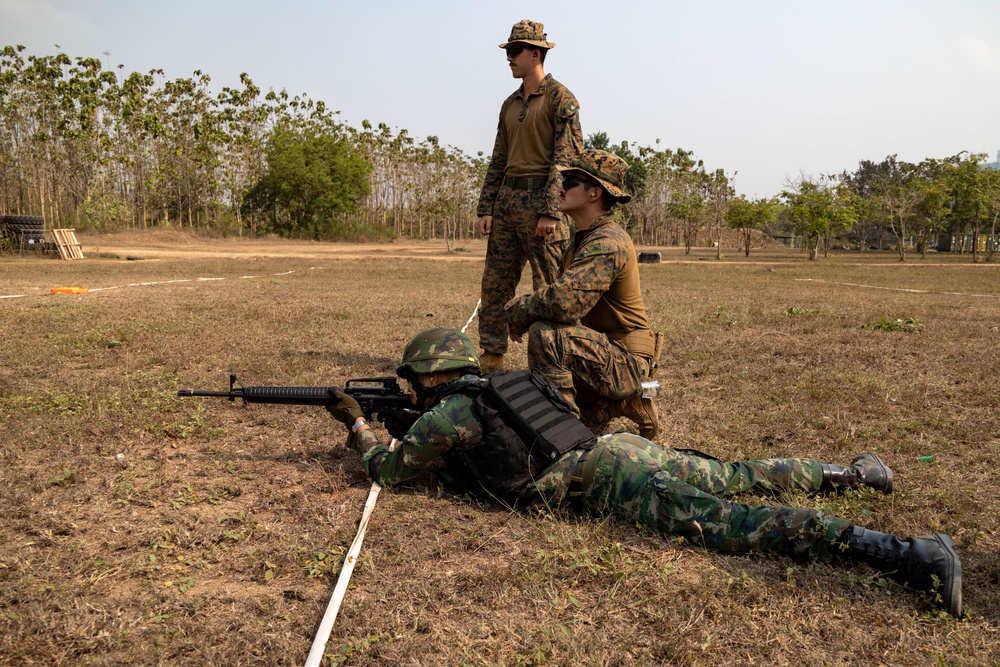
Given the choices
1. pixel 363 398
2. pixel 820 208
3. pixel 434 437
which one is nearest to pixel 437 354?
pixel 434 437

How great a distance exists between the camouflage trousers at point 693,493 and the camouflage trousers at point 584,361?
679 millimetres

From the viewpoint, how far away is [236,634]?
243 cm

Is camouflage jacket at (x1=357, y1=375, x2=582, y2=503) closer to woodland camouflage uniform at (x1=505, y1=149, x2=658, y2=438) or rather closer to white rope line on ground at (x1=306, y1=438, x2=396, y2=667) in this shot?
white rope line on ground at (x1=306, y1=438, x2=396, y2=667)

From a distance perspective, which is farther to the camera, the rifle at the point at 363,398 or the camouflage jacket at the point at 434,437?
the rifle at the point at 363,398

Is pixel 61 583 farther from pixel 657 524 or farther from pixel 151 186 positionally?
pixel 151 186

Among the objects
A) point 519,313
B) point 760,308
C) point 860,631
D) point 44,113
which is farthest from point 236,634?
point 44,113

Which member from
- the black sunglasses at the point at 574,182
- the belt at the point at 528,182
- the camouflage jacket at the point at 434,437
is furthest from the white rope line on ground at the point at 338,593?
the belt at the point at 528,182

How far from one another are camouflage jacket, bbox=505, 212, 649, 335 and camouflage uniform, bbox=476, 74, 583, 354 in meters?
0.96

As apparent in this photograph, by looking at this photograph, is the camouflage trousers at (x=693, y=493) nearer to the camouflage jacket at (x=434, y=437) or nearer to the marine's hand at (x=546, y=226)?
the camouflage jacket at (x=434, y=437)

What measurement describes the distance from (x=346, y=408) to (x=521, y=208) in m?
2.25

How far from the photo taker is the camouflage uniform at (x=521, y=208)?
17.4 feet

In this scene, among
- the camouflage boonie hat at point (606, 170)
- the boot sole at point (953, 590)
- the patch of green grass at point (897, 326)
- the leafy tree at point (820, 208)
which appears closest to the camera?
the boot sole at point (953, 590)

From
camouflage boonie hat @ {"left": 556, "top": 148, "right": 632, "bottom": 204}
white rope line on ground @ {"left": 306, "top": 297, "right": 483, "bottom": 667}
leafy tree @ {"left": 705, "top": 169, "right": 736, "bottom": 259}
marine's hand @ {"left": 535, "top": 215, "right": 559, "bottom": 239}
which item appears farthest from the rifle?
leafy tree @ {"left": 705, "top": 169, "right": 736, "bottom": 259}

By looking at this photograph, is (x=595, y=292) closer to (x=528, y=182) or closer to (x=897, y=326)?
(x=528, y=182)
